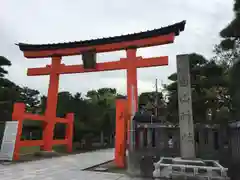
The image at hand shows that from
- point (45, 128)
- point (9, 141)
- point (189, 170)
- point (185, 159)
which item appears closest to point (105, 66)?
point (45, 128)

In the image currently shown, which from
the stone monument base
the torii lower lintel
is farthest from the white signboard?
the stone monument base

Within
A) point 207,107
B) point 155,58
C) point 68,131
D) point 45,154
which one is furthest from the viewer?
point 68,131

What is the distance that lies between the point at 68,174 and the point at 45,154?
653 centimetres

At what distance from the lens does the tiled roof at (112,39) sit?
11.5 m

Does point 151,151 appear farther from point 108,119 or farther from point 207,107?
point 108,119

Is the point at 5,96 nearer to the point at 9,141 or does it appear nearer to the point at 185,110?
the point at 9,141

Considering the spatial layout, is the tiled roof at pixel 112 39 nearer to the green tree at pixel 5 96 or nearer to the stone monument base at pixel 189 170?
the green tree at pixel 5 96

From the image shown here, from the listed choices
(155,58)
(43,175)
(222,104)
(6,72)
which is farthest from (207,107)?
(6,72)

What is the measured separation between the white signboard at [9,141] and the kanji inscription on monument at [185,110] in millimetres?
8902

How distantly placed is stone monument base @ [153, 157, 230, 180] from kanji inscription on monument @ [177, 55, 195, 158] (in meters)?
0.36

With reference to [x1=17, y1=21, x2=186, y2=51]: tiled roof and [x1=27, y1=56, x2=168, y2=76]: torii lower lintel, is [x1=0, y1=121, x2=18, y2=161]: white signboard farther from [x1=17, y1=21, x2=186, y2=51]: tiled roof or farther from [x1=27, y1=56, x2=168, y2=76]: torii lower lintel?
[x1=17, y1=21, x2=186, y2=51]: tiled roof

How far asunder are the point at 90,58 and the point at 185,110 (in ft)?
24.3

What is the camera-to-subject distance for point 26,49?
14.6 m

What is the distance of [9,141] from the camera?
39.4 ft
